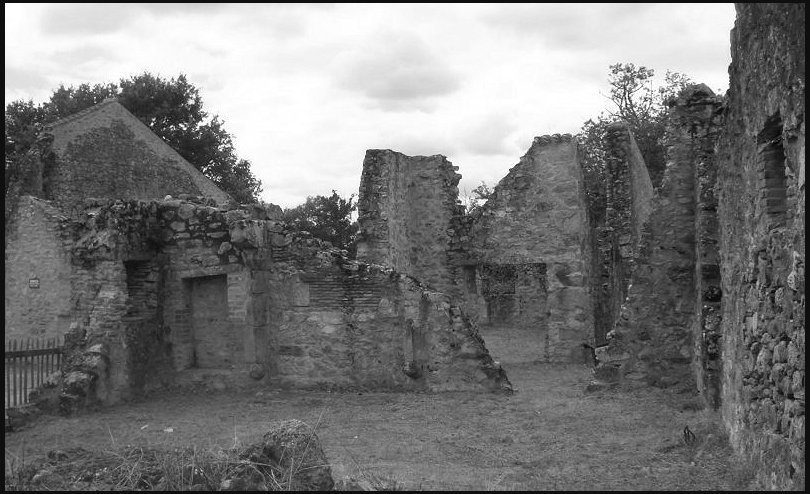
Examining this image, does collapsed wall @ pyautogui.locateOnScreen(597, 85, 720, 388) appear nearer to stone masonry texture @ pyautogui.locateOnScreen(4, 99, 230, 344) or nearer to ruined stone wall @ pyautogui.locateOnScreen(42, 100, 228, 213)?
stone masonry texture @ pyautogui.locateOnScreen(4, 99, 230, 344)

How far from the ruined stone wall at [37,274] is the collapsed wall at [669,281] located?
12901mm

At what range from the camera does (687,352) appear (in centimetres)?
1029

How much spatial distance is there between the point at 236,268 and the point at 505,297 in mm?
16379

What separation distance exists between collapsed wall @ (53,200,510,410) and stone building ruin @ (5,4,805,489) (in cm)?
3

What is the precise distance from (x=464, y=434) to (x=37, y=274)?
1355 cm

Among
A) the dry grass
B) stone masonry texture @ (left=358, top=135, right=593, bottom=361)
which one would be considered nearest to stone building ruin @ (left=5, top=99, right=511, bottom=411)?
the dry grass

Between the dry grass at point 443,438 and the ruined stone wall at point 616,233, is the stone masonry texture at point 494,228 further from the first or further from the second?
the dry grass at point 443,438

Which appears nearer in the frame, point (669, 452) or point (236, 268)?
point (669, 452)

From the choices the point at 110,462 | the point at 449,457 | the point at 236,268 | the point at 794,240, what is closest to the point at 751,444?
the point at 794,240

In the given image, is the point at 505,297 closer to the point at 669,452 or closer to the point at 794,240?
the point at 669,452

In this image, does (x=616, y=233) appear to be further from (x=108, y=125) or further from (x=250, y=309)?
(x=108, y=125)

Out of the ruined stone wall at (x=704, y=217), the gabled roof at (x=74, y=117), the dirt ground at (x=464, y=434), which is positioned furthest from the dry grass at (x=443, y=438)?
the gabled roof at (x=74, y=117)

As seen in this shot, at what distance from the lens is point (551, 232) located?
51.4 feet

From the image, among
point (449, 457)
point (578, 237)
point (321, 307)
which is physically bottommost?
point (449, 457)
